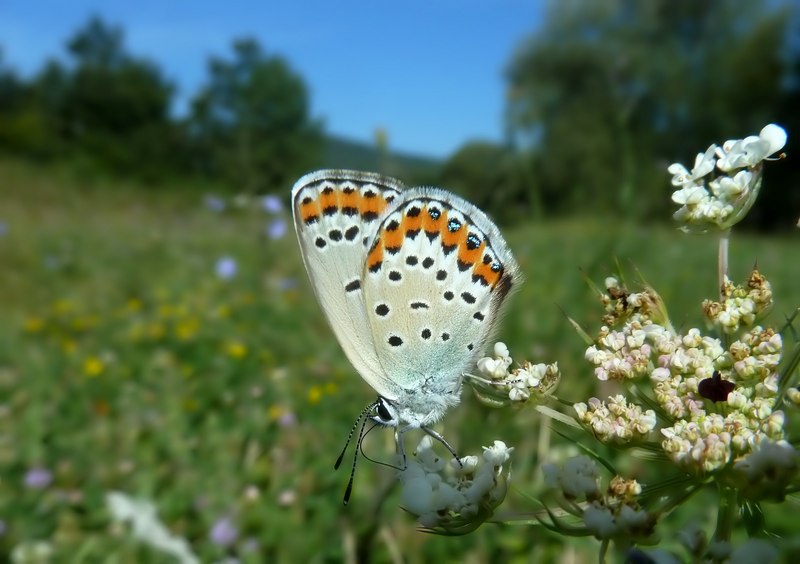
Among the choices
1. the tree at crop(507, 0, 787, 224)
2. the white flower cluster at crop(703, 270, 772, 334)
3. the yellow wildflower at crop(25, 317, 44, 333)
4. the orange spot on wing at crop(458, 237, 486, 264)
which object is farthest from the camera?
the tree at crop(507, 0, 787, 224)

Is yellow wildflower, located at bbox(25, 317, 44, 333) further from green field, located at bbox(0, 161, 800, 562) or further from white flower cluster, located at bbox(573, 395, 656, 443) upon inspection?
white flower cluster, located at bbox(573, 395, 656, 443)

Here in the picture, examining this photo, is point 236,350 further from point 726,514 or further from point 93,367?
point 726,514

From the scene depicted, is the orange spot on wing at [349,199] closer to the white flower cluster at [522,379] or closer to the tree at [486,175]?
the white flower cluster at [522,379]

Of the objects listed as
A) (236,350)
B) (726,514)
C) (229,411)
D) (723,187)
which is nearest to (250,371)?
(236,350)

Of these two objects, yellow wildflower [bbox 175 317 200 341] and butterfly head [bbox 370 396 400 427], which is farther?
yellow wildflower [bbox 175 317 200 341]

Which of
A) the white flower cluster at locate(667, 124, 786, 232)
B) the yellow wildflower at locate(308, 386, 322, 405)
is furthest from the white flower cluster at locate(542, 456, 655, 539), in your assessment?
the yellow wildflower at locate(308, 386, 322, 405)
